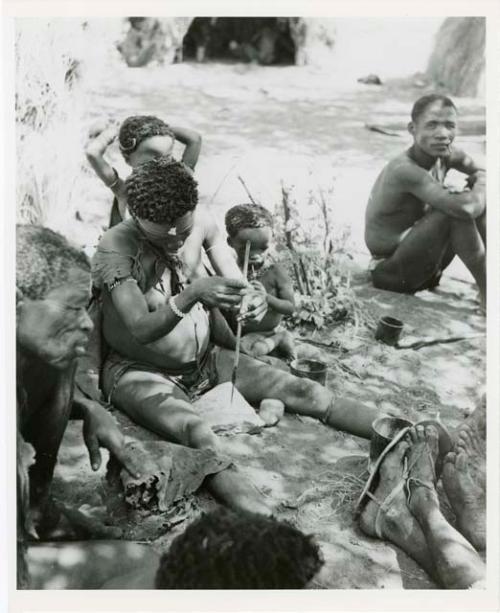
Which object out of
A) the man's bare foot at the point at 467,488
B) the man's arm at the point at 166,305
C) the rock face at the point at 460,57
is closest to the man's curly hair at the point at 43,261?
the man's arm at the point at 166,305

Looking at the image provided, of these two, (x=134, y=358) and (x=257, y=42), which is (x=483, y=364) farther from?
(x=257, y=42)

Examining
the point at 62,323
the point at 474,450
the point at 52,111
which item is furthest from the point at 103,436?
the point at 474,450

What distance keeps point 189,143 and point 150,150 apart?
0.76 ft

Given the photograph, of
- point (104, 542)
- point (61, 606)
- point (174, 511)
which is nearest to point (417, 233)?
point (174, 511)

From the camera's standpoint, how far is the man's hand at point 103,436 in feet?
12.6

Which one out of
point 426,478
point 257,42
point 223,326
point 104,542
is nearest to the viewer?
point 104,542

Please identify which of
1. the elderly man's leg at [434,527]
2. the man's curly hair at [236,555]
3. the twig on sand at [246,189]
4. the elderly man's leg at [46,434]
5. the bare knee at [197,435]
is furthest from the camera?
the twig on sand at [246,189]

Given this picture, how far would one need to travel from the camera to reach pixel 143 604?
3.85 meters

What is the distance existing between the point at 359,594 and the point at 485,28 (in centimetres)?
306

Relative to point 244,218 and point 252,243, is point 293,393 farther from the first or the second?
point 244,218

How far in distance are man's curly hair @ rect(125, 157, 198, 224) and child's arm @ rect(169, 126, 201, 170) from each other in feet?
1.08

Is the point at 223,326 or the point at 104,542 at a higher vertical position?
the point at 223,326

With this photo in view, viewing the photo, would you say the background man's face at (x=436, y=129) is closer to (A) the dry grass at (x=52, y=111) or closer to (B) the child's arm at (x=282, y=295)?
(B) the child's arm at (x=282, y=295)

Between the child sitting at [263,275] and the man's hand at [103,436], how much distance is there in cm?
87
